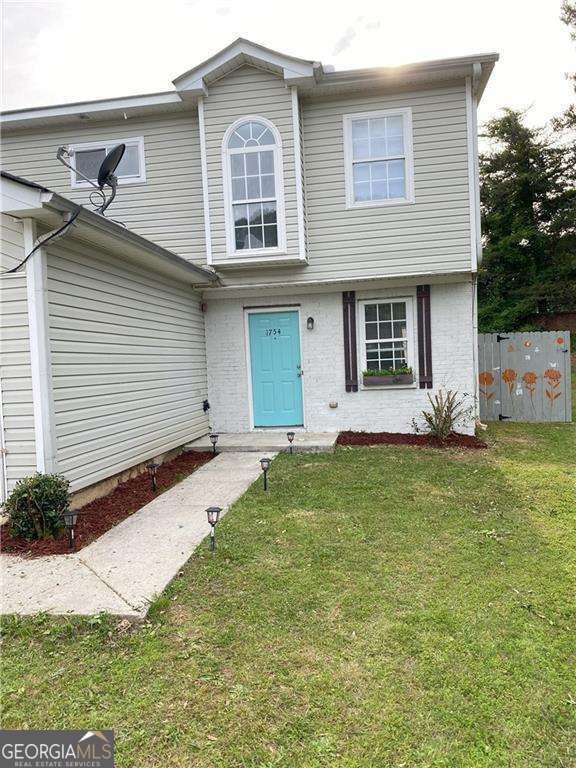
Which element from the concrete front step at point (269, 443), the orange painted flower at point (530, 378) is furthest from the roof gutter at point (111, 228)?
the orange painted flower at point (530, 378)

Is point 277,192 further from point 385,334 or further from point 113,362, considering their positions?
point 113,362

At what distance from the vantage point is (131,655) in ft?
8.24

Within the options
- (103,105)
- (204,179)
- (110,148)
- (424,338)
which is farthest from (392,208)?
(103,105)

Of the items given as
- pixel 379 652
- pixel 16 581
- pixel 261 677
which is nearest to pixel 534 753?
pixel 379 652

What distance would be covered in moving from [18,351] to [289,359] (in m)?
4.75

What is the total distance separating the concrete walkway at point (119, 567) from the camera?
2.98 metres

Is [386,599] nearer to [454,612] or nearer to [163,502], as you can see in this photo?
[454,612]

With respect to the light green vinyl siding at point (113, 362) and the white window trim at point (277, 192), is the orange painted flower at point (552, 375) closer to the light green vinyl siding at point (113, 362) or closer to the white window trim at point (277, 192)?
the white window trim at point (277, 192)

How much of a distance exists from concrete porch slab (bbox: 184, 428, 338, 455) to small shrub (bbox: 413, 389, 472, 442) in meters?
1.53

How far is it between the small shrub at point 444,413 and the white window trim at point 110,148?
238 inches

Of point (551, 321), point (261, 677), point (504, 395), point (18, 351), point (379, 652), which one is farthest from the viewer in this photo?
point (551, 321)

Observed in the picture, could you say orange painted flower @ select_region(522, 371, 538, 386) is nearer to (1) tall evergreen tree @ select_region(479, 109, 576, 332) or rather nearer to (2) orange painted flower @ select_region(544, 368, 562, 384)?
(2) orange painted flower @ select_region(544, 368, 562, 384)

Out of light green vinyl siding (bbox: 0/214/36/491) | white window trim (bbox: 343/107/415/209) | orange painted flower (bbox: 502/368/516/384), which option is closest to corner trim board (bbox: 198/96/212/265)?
white window trim (bbox: 343/107/415/209)

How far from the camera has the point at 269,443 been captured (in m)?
7.53
